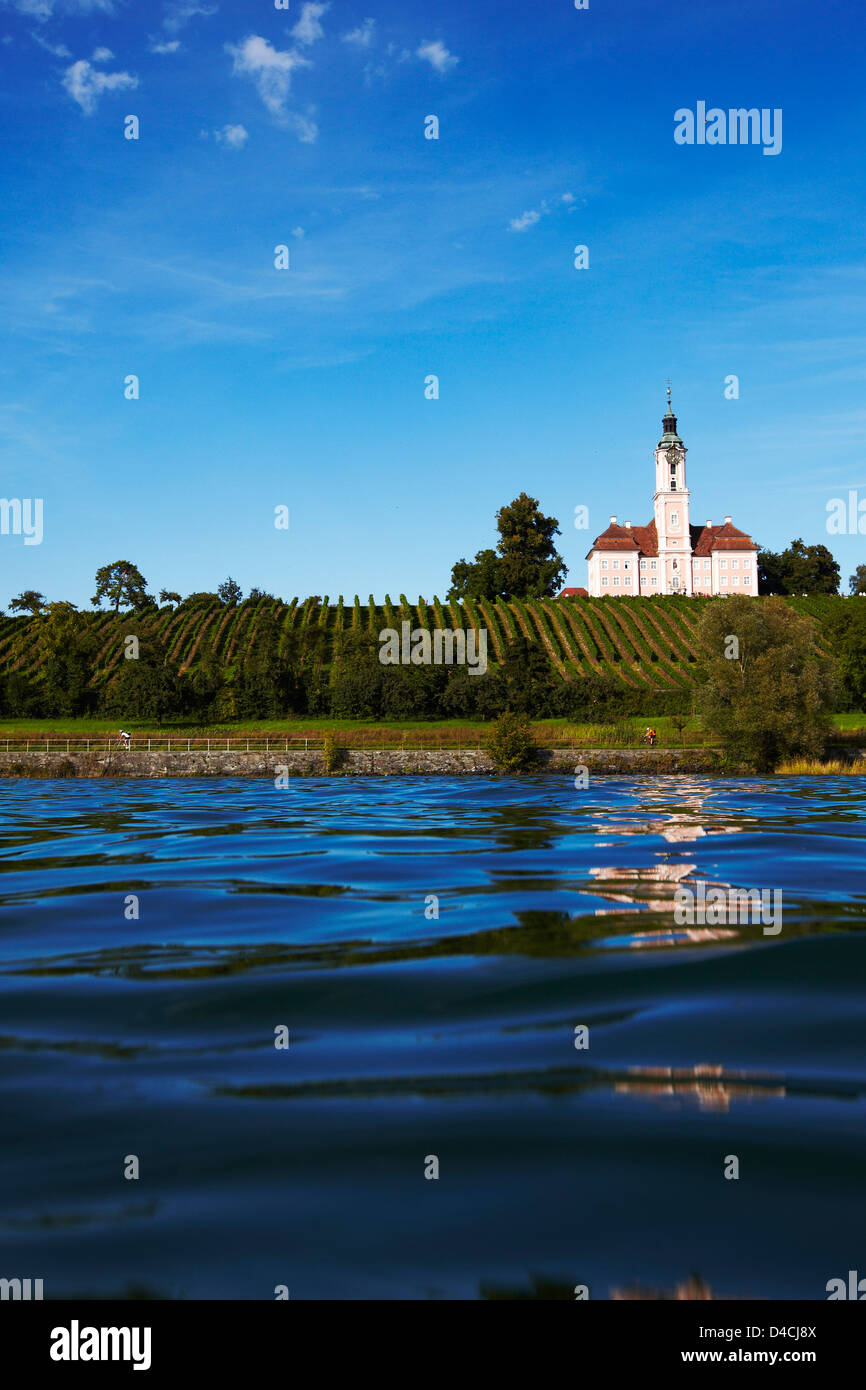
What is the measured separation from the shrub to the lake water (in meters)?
47.5

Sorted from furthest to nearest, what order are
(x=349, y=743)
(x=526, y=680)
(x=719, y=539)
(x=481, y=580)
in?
(x=719, y=539), (x=481, y=580), (x=526, y=680), (x=349, y=743)

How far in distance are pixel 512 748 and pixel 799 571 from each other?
12864 centimetres

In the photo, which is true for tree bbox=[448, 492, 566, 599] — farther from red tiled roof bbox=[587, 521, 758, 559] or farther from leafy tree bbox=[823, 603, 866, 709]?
leafy tree bbox=[823, 603, 866, 709]

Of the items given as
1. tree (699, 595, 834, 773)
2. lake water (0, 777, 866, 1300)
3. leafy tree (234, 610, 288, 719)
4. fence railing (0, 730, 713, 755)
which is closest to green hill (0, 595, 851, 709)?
leafy tree (234, 610, 288, 719)

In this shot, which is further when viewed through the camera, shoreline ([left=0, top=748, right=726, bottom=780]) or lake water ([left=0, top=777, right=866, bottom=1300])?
shoreline ([left=0, top=748, right=726, bottom=780])

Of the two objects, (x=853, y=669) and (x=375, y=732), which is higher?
(x=853, y=669)

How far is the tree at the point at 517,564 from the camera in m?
155

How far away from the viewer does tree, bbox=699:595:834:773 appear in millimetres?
52969

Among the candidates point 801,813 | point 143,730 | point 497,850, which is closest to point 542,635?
point 143,730

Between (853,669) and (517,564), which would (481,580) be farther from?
(853,669)

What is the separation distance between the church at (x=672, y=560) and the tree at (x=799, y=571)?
647 centimetres

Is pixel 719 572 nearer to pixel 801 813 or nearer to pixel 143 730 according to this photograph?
pixel 143 730

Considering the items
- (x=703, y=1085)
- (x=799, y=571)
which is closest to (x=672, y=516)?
(x=799, y=571)

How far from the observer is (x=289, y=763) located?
64125 mm
